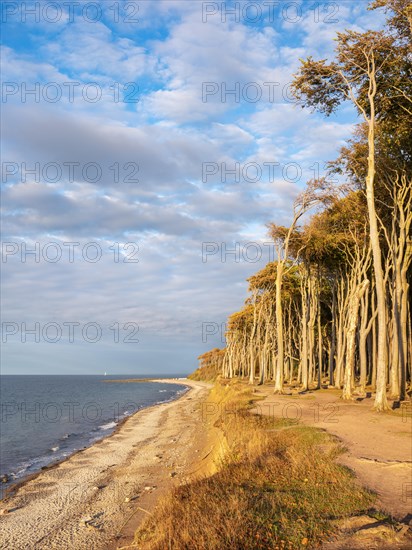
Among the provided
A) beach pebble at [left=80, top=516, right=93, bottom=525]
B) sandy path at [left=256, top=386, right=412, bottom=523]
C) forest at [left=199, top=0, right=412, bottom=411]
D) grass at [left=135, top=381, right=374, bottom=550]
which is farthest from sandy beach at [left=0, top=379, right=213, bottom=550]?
forest at [left=199, top=0, right=412, bottom=411]

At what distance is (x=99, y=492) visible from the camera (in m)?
15.0

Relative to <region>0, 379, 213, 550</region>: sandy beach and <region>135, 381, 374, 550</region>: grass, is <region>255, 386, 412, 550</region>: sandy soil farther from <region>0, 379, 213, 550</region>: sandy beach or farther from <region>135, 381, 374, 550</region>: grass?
<region>0, 379, 213, 550</region>: sandy beach

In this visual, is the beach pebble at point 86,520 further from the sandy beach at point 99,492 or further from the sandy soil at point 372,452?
the sandy soil at point 372,452

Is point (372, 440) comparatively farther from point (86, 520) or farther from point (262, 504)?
point (86, 520)

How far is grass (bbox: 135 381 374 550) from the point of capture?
6398 millimetres

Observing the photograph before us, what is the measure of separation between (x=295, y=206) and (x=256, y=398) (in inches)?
532

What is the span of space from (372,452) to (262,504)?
6.13 metres

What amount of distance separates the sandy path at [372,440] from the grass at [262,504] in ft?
1.72

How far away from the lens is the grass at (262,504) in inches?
252

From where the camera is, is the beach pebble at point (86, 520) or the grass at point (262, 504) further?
the beach pebble at point (86, 520)

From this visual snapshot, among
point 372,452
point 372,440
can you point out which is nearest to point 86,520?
point 372,452

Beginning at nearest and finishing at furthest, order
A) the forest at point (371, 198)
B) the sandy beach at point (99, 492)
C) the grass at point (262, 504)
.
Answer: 1. the grass at point (262, 504)
2. the sandy beach at point (99, 492)
3. the forest at point (371, 198)

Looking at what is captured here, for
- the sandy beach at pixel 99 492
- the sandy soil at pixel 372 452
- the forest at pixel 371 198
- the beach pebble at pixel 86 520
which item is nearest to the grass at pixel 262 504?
the sandy soil at pixel 372 452

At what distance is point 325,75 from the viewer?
2270 centimetres
